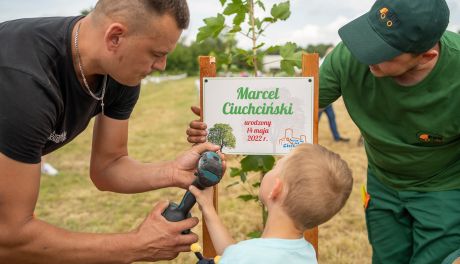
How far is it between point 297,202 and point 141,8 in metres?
0.98

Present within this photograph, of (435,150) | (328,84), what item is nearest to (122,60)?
(328,84)

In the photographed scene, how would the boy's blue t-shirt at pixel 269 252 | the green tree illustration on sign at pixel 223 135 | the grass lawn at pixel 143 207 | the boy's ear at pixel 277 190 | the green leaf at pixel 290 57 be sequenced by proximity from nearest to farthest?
the boy's blue t-shirt at pixel 269 252 → the boy's ear at pixel 277 190 → the green tree illustration on sign at pixel 223 135 → the green leaf at pixel 290 57 → the grass lawn at pixel 143 207

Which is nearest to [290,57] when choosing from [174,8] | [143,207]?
[174,8]

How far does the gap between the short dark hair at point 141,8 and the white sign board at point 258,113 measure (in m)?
0.53

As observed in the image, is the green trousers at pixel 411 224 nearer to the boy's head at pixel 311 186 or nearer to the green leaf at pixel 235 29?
the boy's head at pixel 311 186

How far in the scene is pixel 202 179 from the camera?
196 centimetres

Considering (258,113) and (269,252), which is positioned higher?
(258,113)

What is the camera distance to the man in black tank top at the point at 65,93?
5.77 feet

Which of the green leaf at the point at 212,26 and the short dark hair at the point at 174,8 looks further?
the green leaf at the point at 212,26

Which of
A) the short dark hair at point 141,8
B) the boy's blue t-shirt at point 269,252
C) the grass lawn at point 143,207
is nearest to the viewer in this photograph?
the boy's blue t-shirt at point 269,252

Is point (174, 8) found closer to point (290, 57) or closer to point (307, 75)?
point (307, 75)

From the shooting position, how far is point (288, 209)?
1.73 metres

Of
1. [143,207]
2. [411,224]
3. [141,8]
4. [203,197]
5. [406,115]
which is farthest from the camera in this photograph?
[143,207]

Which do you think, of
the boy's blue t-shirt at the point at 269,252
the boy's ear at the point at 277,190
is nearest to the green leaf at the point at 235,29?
the boy's ear at the point at 277,190
